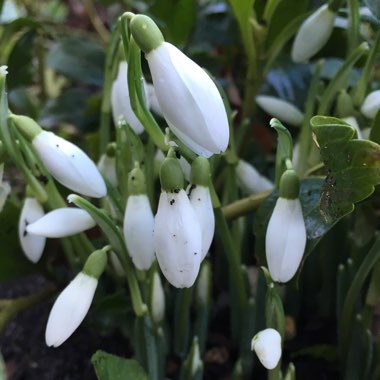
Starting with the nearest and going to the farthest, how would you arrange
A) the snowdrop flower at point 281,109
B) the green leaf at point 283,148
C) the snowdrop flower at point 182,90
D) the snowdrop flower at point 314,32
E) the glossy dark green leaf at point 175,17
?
1. the snowdrop flower at point 182,90
2. the green leaf at point 283,148
3. the snowdrop flower at point 314,32
4. the snowdrop flower at point 281,109
5. the glossy dark green leaf at point 175,17

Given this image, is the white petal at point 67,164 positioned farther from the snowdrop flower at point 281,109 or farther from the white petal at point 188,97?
the snowdrop flower at point 281,109

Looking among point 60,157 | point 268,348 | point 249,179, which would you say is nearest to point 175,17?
point 249,179

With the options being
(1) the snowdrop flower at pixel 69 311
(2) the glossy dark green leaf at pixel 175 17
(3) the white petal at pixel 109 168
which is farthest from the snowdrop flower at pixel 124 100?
(2) the glossy dark green leaf at pixel 175 17

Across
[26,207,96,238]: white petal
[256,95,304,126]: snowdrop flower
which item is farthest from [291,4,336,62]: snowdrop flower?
[26,207,96,238]: white petal

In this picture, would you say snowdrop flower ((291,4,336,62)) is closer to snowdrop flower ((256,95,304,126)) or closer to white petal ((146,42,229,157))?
snowdrop flower ((256,95,304,126))

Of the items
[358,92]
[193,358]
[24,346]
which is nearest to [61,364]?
[24,346]
